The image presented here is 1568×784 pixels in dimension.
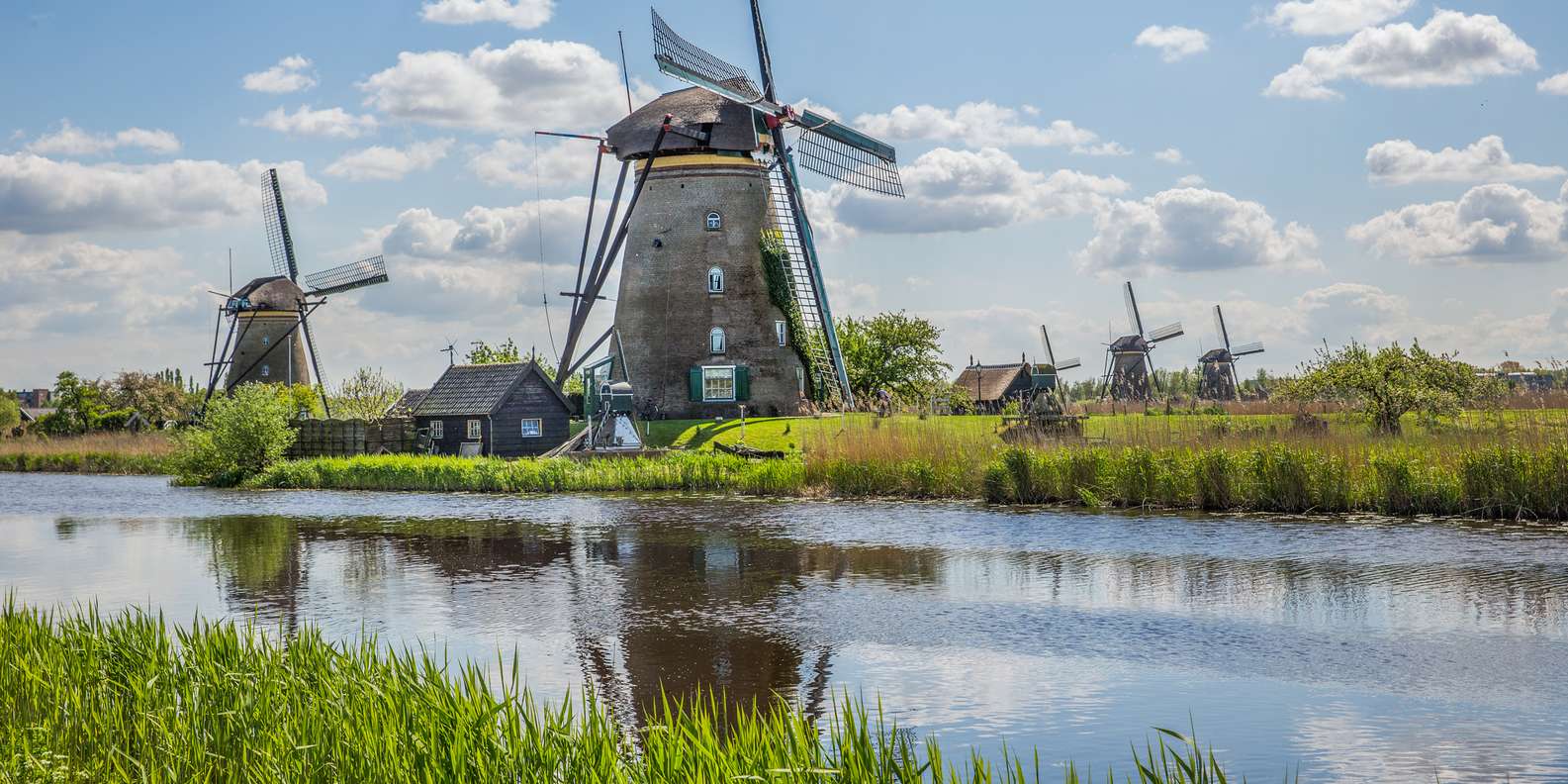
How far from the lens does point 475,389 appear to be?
32156mm

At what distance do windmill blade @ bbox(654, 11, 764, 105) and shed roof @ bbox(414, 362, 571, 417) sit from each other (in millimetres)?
7765

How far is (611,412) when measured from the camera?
95.0 ft

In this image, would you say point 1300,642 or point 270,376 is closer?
point 1300,642

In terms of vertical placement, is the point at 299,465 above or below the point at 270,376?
below

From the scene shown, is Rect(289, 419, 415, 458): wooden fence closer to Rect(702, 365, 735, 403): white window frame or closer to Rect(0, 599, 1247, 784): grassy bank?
Rect(702, 365, 735, 403): white window frame

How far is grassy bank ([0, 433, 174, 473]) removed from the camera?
132ft

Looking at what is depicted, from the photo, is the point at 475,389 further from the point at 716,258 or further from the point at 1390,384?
the point at 1390,384

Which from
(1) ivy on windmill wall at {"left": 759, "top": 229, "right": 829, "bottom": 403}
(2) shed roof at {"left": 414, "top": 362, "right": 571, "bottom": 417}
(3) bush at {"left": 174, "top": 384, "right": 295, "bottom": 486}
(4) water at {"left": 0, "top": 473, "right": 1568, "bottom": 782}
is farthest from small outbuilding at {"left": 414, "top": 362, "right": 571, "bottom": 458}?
(4) water at {"left": 0, "top": 473, "right": 1568, "bottom": 782}

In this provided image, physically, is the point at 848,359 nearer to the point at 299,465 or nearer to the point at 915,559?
the point at 299,465

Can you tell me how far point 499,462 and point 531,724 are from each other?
2326 centimetres

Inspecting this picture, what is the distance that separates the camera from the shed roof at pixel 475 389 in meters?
31.5

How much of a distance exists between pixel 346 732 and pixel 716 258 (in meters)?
27.1

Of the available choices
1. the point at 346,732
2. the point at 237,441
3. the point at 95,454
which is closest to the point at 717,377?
the point at 237,441

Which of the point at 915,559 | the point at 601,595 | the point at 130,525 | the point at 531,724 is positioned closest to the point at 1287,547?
the point at 915,559
